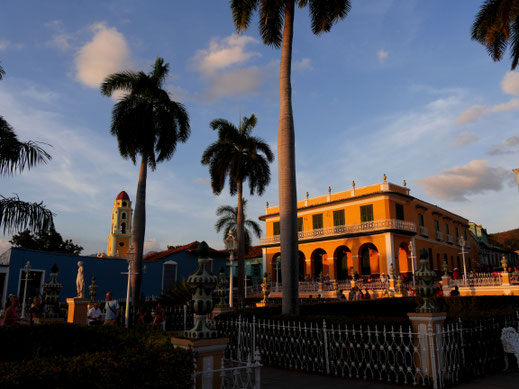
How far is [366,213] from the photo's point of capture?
3406cm

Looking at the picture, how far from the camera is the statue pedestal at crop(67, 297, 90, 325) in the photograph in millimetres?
13148

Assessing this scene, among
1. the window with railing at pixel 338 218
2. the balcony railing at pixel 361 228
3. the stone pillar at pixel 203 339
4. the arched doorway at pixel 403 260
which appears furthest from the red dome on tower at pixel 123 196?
the stone pillar at pixel 203 339

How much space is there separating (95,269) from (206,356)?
26.6 meters

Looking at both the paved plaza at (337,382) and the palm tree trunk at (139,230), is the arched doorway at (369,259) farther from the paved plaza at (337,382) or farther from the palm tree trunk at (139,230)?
the paved plaza at (337,382)

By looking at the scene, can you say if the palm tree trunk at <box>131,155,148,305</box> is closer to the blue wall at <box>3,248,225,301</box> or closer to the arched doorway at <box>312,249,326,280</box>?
the blue wall at <box>3,248,225,301</box>

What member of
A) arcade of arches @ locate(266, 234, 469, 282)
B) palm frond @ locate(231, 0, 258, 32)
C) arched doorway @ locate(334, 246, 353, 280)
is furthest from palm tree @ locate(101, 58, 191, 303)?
arched doorway @ locate(334, 246, 353, 280)

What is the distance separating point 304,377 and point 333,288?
70.8ft

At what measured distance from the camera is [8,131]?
10625 millimetres

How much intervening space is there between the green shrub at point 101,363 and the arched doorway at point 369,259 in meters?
30.8

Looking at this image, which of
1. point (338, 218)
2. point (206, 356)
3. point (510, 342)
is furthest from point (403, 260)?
point (206, 356)

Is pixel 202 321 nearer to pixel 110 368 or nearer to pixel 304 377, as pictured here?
pixel 110 368

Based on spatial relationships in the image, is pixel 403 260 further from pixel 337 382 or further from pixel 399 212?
pixel 337 382

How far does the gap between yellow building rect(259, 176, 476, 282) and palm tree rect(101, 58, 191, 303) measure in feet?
58.4

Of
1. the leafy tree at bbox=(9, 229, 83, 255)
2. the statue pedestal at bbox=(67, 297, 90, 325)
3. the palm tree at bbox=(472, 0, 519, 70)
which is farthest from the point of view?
the leafy tree at bbox=(9, 229, 83, 255)
